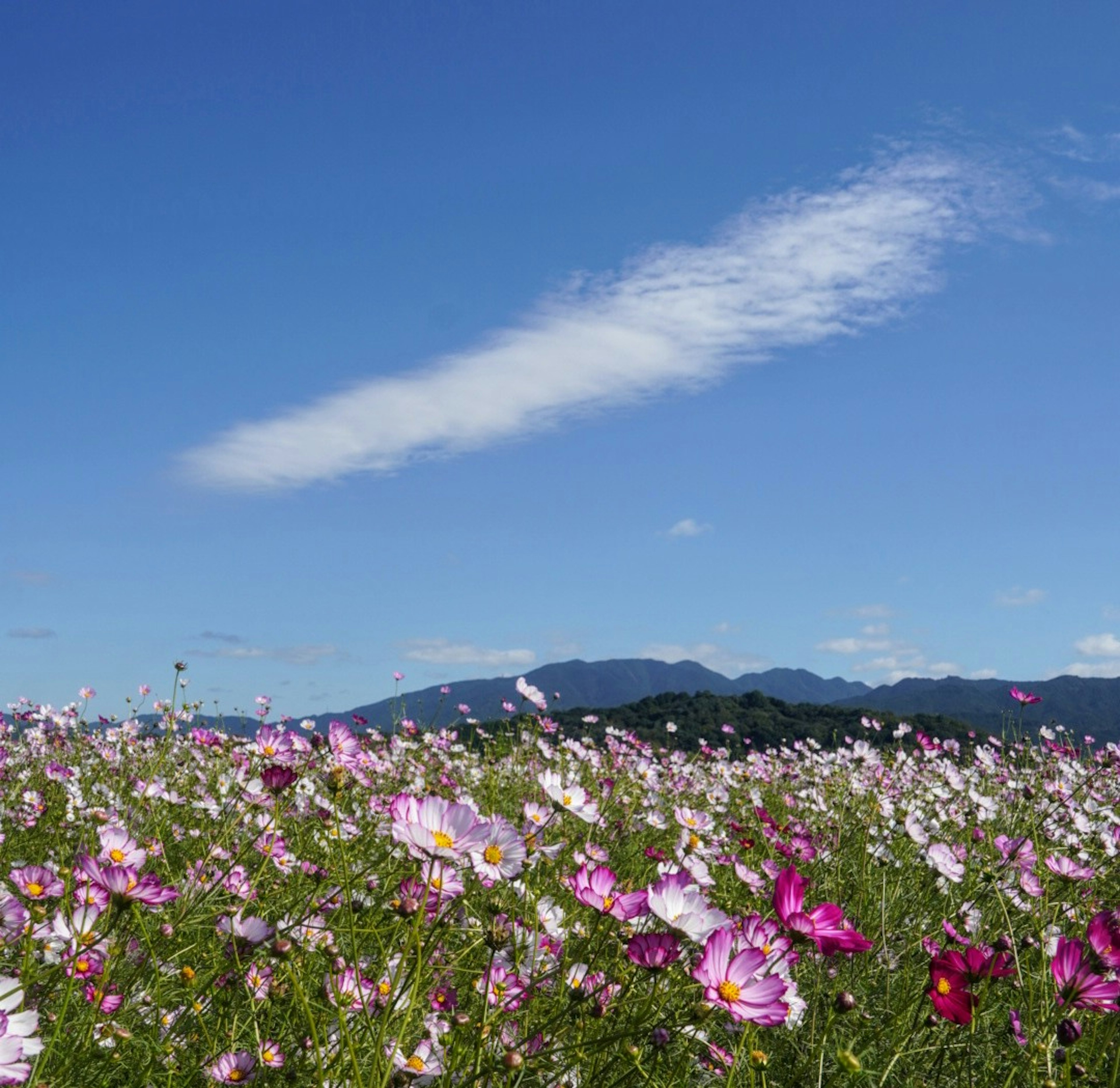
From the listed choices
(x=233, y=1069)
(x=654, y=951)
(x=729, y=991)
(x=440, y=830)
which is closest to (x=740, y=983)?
(x=729, y=991)

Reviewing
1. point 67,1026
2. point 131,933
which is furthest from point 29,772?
point 67,1026

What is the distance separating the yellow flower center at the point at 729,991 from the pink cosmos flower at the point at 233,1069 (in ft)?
2.94

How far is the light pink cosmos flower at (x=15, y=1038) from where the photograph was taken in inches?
46.8

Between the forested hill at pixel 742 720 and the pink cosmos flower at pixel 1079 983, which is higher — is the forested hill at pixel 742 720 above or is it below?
below

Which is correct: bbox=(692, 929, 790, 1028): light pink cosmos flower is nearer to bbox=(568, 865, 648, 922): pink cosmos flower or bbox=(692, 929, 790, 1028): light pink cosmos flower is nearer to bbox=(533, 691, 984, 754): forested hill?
bbox=(568, 865, 648, 922): pink cosmos flower

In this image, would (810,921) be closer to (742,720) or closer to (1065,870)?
(1065,870)

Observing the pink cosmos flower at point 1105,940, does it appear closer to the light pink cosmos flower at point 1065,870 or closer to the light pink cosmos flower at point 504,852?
the light pink cosmos flower at point 1065,870

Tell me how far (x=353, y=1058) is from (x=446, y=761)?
543cm

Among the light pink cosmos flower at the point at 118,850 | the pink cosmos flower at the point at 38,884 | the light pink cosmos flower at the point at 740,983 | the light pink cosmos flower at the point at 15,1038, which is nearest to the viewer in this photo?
the light pink cosmos flower at the point at 15,1038

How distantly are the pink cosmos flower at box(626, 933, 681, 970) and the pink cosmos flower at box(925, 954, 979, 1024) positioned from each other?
40cm

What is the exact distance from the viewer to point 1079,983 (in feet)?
4.95

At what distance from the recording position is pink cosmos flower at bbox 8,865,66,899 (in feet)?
6.73

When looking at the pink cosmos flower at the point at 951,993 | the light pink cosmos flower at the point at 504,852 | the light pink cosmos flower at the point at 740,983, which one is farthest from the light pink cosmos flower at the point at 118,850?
the pink cosmos flower at the point at 951,993

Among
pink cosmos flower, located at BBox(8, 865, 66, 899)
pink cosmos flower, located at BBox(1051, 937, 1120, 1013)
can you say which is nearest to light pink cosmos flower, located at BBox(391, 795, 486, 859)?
pink cosmos flower, located at BBox(1051, 937, 1120, 1013)
